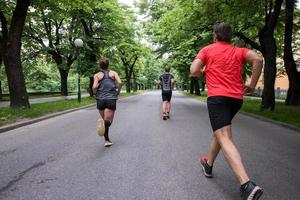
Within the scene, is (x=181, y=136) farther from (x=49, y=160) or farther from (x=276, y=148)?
(x=49, y=160)

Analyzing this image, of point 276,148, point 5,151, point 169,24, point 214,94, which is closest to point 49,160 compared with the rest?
point 5,151

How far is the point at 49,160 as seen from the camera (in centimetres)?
629

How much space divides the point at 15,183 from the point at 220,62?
3.13 metres

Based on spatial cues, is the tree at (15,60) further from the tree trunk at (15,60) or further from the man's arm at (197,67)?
the man's arm at (197,67)

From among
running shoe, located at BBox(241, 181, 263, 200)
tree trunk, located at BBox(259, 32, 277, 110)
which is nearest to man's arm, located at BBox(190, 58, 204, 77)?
running shoe, located at BBox(241, 181, 263, 200)

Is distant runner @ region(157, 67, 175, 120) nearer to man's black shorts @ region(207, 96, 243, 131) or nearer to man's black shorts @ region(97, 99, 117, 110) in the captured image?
man's black shorts @ region(97, 99, 117, 110)

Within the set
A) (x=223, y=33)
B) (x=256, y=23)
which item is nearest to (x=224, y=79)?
(x=223, y=33)

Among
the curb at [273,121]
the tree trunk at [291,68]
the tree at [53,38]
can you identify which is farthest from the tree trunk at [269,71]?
the tree at [53,38]

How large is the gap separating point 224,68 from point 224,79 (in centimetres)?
14

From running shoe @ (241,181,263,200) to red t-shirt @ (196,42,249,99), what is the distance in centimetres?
107

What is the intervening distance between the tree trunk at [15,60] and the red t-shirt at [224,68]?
502 inches

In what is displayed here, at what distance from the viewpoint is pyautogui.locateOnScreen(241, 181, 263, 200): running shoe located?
12.0ft

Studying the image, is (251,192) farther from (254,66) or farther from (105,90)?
(105,90)

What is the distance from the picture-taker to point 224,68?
4.27 m
